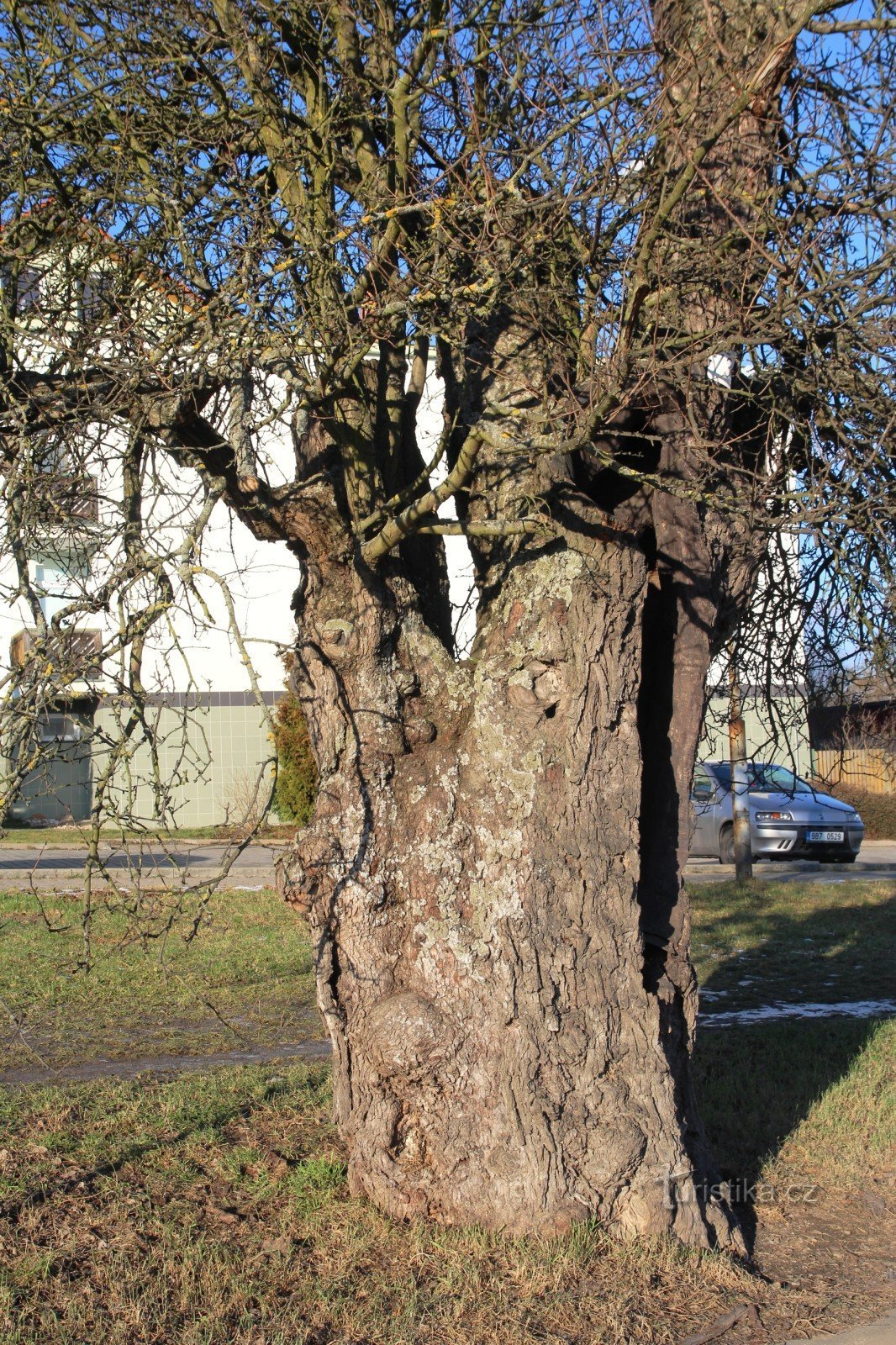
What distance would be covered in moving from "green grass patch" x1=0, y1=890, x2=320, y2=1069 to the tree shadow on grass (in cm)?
249

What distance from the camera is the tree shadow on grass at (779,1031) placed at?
5805 mm

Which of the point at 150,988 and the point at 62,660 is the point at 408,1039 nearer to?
the point at 62,660

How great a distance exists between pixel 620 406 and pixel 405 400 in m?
1.51

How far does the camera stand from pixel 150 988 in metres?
8.70

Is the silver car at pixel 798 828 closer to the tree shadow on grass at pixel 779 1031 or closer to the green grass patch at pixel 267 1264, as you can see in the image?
the tree shadow on grass at pixel 779 1031

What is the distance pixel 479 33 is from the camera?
518 cm

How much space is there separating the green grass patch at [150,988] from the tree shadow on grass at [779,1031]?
8.18 feet

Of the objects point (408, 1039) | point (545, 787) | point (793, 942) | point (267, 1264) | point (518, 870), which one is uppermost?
point (545, 787)

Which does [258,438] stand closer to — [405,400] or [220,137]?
[405,400]

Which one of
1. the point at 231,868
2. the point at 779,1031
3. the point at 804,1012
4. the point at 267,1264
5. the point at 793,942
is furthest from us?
the point at 231,868

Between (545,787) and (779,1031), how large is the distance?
3779 mm

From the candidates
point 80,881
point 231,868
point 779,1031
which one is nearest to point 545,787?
point 779,1031

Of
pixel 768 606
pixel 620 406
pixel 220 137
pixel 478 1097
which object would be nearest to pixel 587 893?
pixel 478 1097

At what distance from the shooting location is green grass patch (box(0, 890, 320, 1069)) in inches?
280
